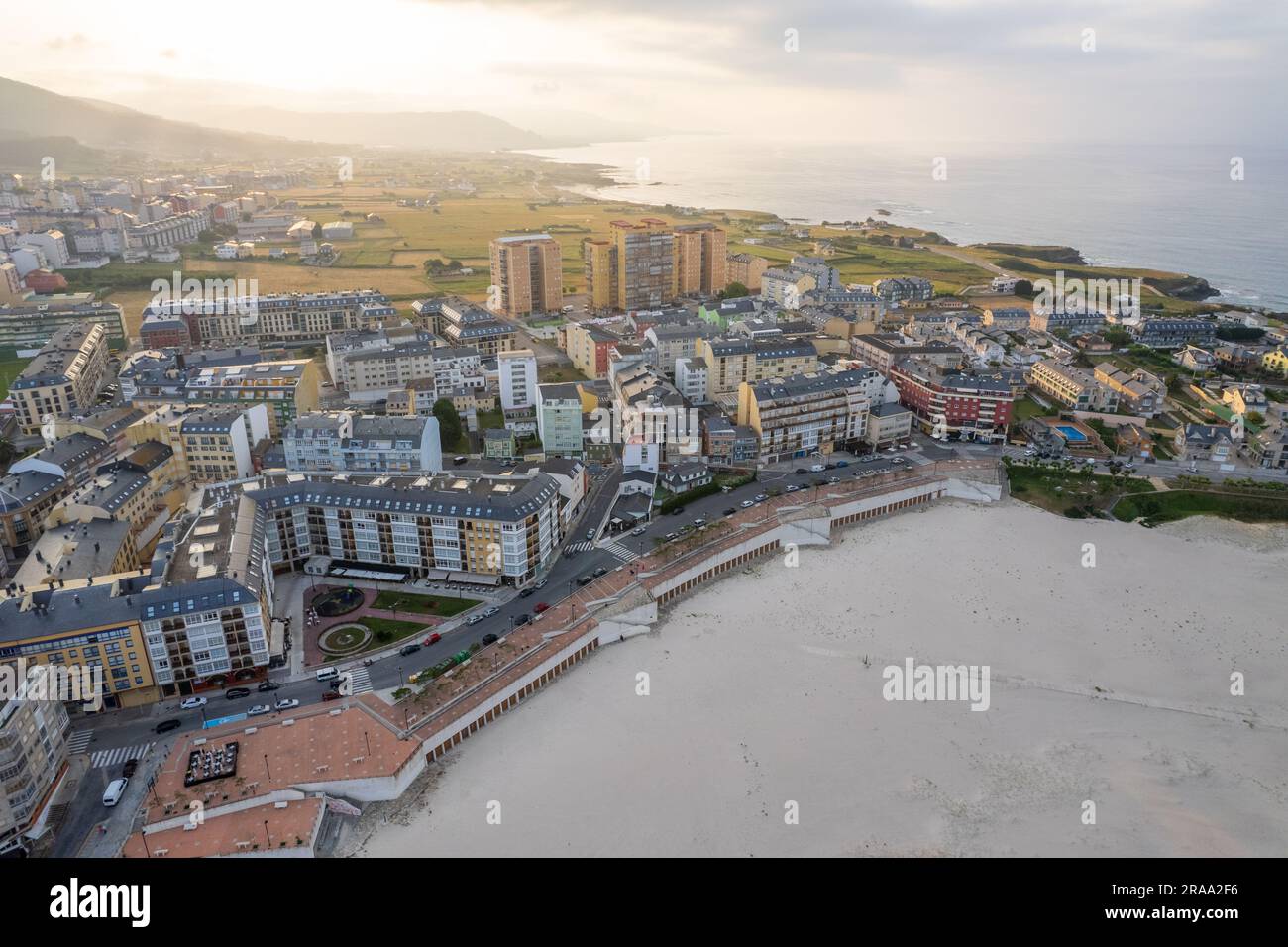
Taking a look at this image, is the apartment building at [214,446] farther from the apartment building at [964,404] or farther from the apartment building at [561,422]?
the apartment building at [964,404]

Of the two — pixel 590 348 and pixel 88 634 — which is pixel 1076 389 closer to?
pixel 590 348

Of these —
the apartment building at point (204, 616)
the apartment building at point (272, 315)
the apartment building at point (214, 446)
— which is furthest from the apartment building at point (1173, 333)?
the apartment building at point (204, 616)

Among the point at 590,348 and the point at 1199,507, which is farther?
the point at 590,348

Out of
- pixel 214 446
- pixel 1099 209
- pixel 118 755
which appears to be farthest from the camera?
pixel 1099 209

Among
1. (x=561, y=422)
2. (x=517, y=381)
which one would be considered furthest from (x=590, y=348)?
(x=561, y=422)

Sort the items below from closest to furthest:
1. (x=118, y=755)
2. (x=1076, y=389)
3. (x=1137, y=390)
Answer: (x=118, y=755) → (x=1137, y=390) → (x=1076, y=389)

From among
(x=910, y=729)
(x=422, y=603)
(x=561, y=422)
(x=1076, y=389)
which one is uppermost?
(x=1076, y=389)

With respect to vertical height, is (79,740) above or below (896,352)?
below

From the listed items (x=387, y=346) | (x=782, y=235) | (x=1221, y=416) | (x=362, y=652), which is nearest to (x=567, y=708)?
(x=362, y=652)
